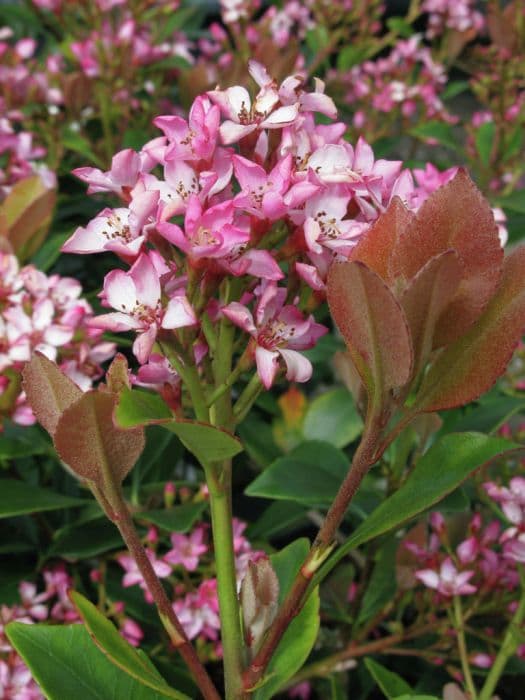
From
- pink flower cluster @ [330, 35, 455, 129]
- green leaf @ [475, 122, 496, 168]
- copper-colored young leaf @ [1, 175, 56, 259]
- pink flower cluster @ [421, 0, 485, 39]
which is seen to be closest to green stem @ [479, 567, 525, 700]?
copper-colored young leaf @ [1, 175, 56, 259]

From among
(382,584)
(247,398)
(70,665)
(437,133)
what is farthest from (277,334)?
(437,133)

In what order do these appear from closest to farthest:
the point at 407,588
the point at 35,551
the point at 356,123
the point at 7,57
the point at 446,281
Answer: the point at 446,281 → the point at 407,588 → the point at 35,551 → the point at 7,57 → the point at 356,123

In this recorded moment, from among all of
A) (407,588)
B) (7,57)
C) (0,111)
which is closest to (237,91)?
(407,588)

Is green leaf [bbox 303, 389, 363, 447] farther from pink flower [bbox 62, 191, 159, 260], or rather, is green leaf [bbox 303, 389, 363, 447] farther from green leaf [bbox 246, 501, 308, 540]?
pink flower [bbox 62, 191, 159, 260]

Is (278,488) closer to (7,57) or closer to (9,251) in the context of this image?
(9,251)

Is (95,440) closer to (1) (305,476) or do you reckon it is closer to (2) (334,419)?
(1) (305,476)

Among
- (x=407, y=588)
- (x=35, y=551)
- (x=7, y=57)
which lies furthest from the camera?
(x=7, y=57)

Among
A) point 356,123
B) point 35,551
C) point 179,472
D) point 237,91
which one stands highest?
point 237,91

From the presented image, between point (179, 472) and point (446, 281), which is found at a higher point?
point (446, 281)
